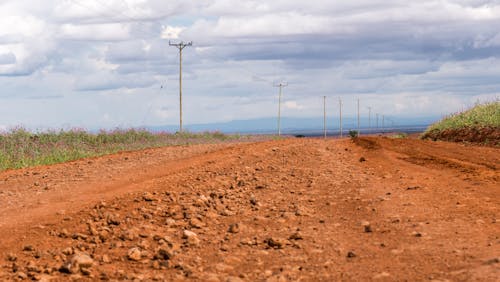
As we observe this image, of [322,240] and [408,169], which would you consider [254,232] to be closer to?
[322,240]

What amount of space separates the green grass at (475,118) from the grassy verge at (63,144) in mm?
13030

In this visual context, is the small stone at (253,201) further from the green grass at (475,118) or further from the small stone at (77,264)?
the green grass at (475,118)

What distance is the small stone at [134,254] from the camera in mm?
7875

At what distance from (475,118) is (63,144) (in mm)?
19368

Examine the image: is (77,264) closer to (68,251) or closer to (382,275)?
(68,251)

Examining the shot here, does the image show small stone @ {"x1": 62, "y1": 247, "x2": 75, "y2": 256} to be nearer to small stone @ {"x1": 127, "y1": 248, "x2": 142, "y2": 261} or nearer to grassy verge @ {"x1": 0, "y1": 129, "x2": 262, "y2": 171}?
small stone @ {"x1": 127, "y1": 248, "x2": 142, "y2": 261}

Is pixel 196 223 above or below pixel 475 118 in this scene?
below

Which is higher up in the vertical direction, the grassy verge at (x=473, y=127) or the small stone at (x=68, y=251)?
the grassy verge at (x=473, y=127)

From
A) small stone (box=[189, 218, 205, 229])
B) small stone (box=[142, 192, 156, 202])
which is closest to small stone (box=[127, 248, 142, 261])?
small stone (box=[189, 218, 205, 229])

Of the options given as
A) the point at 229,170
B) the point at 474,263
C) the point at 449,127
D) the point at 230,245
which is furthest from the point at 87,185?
the point at 449,127

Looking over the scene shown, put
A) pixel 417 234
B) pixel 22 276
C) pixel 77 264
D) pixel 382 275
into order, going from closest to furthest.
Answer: pixel 382 275 → pixel 22 276 → pixel 77 264 → pixel 417 234

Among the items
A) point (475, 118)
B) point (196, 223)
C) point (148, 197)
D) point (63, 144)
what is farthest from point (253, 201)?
point (475, 118)

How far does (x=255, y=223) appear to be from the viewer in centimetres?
963

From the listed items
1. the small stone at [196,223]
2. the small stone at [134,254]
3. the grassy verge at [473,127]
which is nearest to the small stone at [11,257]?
the small stone at [134,254]
